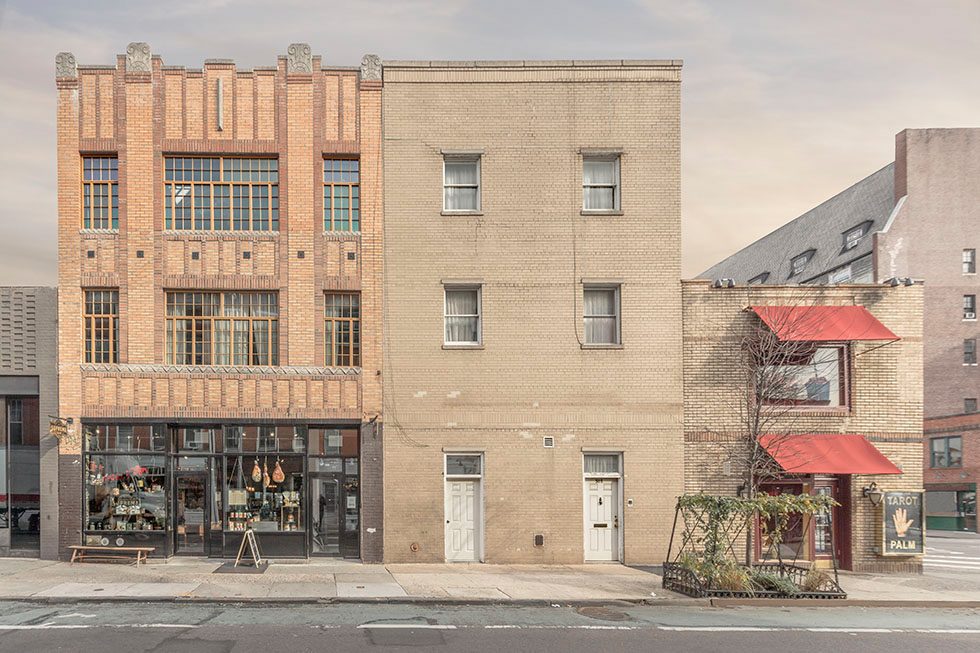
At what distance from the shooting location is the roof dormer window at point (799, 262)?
5242cm

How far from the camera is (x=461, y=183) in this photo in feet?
70.3

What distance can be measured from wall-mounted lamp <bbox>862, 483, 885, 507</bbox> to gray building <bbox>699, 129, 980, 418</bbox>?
27654 mm

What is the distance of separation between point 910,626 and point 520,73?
51.3 ft

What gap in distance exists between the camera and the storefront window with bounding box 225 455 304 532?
20.2 m

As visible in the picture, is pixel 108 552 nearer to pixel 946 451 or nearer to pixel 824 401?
pixel 824 401

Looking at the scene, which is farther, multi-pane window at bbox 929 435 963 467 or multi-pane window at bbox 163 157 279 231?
multi-pane window at bbox 929 435 963 467

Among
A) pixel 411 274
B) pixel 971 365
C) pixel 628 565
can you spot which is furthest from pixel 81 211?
pixel 971 365

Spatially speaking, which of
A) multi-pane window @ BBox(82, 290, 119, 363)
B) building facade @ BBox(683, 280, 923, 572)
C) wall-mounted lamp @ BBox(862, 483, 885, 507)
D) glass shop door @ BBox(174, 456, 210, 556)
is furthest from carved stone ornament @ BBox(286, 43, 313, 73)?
wall-mounted lamp @ BBox(862, 483, 885, 507)

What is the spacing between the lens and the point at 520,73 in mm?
21250

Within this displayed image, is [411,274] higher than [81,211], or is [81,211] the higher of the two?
[81,211]

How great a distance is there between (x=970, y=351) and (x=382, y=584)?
149ft

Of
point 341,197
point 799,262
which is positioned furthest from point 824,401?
point 799,262

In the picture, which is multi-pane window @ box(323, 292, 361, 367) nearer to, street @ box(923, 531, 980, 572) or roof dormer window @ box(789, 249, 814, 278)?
street @ box(923, 531, 980, 572)

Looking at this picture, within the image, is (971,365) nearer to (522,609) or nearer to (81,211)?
(522,609)
